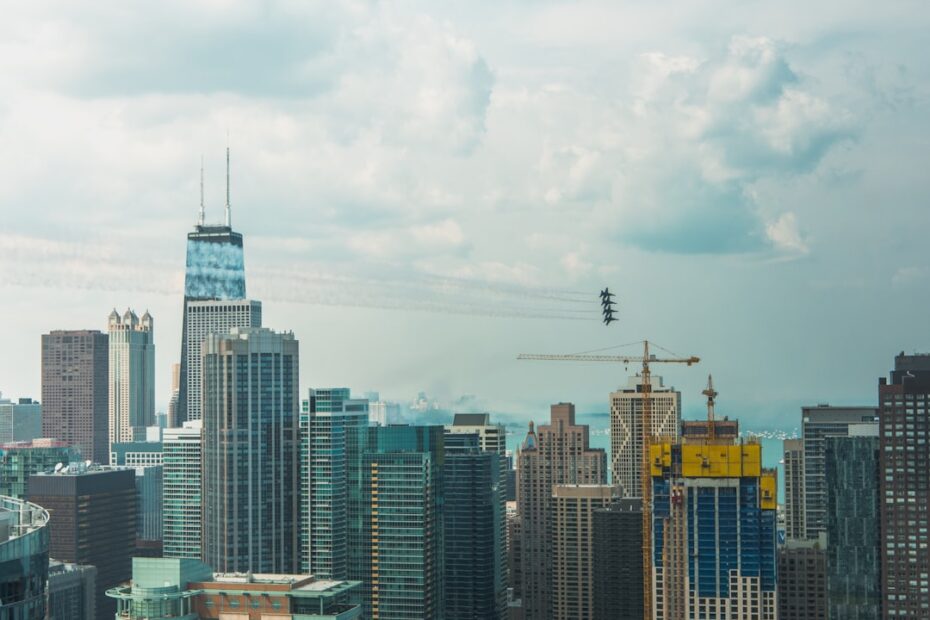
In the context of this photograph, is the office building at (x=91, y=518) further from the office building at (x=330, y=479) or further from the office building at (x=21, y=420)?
the office building at (x=21, y=420)

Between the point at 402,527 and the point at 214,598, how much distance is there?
22.6 meters

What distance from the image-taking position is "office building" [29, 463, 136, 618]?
68.8 meters

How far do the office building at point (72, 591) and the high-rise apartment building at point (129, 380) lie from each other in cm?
4900

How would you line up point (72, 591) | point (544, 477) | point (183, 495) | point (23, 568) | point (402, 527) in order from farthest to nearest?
point (544, 477) → point (183, 495) → point (72, 591) → point (402, 527) → point (23, 568)

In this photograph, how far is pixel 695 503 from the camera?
1781 inches

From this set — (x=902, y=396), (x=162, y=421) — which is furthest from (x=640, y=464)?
(x=162, y=421)

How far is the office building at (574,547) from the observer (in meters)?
64.9

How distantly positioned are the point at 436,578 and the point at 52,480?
22.9 m

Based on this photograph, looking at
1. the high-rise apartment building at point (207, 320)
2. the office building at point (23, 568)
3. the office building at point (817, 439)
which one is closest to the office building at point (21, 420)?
the high-rise apartment building at point (207, 320)

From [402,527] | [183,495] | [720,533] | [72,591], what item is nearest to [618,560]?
[402,527]

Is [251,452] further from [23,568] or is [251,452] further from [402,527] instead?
[23,568]

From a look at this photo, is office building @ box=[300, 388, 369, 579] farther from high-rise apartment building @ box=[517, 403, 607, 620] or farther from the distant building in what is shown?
the distant building

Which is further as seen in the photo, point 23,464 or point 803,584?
point 23,464

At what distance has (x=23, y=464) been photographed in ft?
255
